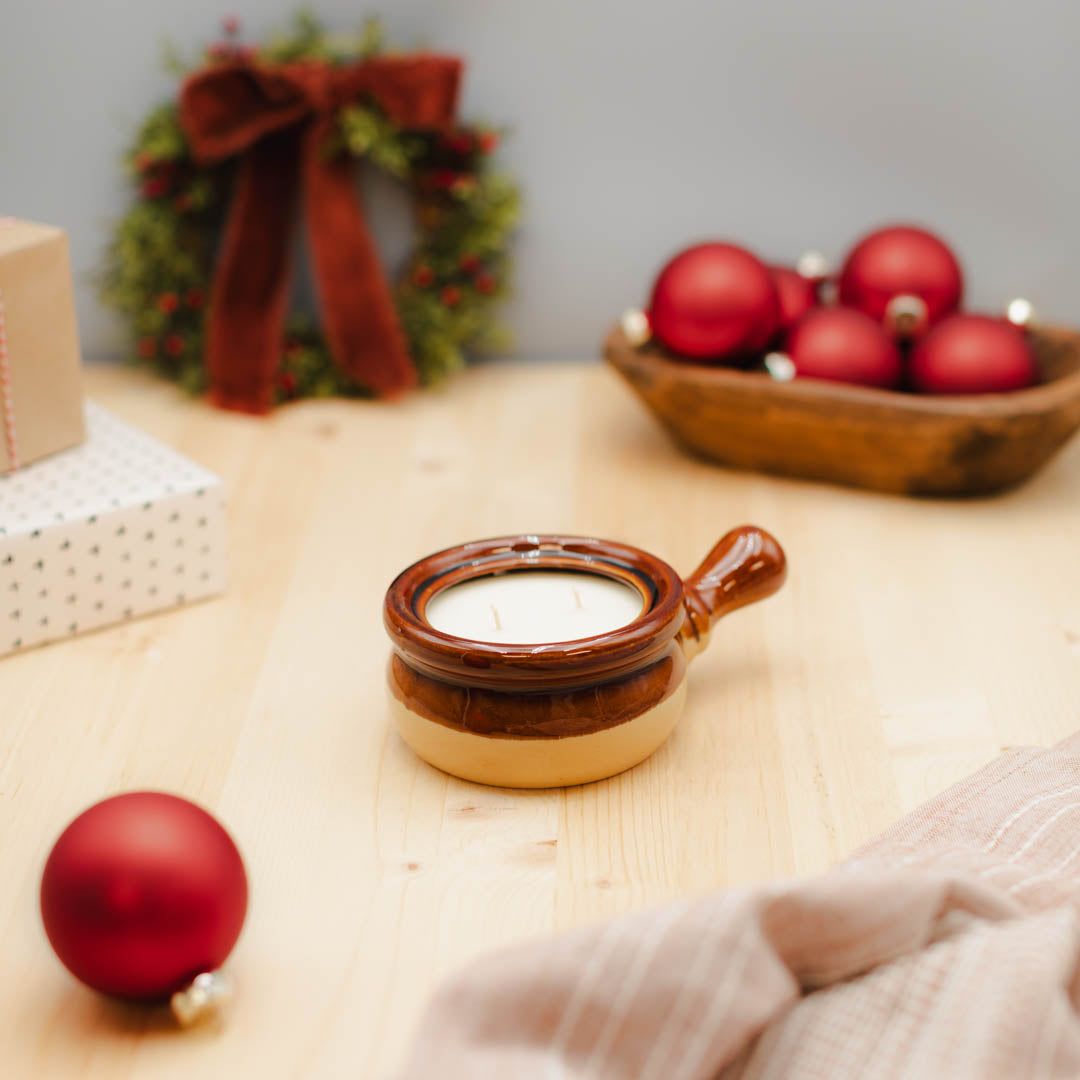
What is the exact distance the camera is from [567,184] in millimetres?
1192

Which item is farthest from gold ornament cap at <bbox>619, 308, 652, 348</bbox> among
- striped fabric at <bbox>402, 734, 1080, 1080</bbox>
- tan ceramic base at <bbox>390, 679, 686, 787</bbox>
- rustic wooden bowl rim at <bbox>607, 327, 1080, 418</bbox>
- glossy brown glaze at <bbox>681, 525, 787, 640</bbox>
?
striped fabric at <bbox>402, 734, 1080, 1080</bbox>

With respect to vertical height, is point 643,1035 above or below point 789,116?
below

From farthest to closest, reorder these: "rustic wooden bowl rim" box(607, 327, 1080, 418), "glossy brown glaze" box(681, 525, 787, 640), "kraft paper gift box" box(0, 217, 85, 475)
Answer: "rustic wooden bowl rim" box(607, 327, 1080, 418)
"kraft paper gift box" box(0, 217, 85, 475)
"glossy brown glaze" box(681, 525, 787, 640)

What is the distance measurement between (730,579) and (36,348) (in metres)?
0.43

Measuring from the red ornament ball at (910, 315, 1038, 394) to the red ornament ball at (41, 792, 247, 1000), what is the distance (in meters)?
0.63

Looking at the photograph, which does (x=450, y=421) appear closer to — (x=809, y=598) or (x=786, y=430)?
(x=786, y=430)

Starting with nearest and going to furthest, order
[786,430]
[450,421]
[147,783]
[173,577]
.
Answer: [147,783]
[173,577]
[786,430]
[450,421]

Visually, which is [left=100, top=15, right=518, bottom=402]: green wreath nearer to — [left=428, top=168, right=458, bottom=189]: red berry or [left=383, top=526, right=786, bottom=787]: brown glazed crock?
[left=428, top=168, right=458, bottom=189]: red berry

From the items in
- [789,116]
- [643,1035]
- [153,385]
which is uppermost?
[789,116]

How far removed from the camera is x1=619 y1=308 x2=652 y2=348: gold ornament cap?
0.99 meters

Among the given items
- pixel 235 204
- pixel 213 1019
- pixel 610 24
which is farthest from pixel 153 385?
pixel 213 1019

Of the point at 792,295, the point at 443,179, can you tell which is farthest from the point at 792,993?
the point at 443,179

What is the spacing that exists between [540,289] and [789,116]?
0.26m

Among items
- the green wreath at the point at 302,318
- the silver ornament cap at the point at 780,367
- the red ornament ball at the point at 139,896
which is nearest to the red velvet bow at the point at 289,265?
the green wreath at the point at 302,318
